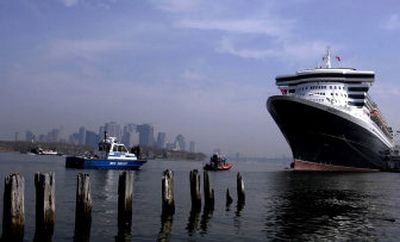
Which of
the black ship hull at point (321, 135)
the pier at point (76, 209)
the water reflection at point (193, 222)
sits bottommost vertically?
the water reflection at point (193, 222)

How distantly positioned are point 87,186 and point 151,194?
17289 mm

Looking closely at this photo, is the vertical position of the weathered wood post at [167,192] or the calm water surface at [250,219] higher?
the weathered wood post at [167,192]

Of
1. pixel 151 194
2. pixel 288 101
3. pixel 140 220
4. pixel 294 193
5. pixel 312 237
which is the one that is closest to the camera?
pixel 312 237

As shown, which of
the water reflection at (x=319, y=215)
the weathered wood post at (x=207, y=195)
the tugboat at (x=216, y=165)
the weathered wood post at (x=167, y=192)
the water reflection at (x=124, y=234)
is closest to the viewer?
the water reflection at (x=124, y=234)

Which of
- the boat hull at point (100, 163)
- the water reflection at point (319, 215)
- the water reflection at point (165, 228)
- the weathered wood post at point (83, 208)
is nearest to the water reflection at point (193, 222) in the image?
the water reflection at point (165, 228)

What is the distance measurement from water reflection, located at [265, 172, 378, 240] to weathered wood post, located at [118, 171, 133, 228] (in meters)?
5.75

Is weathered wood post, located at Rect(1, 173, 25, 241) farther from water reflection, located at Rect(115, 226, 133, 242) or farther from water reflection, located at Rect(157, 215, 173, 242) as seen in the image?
water reflection, located at Rect(157, 215, 173, 242)

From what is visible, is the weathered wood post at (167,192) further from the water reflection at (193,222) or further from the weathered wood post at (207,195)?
the weathered wood post at (207,195)

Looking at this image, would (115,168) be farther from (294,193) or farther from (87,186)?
(87,186)

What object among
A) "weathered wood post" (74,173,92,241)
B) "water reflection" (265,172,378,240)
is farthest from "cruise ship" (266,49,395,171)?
"weathered wood post" (74,173,92,241)

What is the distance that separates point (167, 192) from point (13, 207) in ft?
29.1

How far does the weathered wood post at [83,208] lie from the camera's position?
18516mm

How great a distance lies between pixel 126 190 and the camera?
2083 centimetres

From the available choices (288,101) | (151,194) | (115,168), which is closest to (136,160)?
(115,168)
